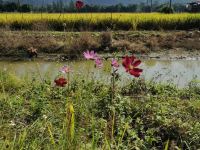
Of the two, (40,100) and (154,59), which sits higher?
(40,100)

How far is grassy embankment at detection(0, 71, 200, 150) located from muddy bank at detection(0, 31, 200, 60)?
6830 millimetres

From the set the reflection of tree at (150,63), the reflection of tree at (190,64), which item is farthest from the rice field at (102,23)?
the reflection of tree at (190,64)

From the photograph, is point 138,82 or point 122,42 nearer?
point 138,82

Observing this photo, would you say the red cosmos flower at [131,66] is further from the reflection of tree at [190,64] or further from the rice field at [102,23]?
the rice field at [102,23]

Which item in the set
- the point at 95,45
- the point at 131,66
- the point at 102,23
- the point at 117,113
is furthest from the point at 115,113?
the point at 102,23

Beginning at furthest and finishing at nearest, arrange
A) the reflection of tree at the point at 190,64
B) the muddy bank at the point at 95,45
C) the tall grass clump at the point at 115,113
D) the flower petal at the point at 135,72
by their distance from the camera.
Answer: the muddy bank at the point at 95,45 → the reflection of tree at the point at 190,64 → the tall grass clump at the point at 115,113 → the flower petal at the point at 135,72

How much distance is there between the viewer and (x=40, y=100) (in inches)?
219

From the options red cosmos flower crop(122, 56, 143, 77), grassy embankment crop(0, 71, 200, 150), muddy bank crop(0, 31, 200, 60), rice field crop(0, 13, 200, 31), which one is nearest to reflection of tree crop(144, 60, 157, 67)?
muddy bank crop(0, 31, 200, 60)

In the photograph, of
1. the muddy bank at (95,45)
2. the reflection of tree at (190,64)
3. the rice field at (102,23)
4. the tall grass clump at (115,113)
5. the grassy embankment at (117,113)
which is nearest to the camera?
the tall grass clump at (115,113)

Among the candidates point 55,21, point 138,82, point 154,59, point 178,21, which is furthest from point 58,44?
point 138,82

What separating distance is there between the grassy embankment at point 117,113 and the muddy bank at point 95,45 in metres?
6.83

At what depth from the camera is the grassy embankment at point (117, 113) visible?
4148mm

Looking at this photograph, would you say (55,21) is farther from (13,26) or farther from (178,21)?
(178,21)

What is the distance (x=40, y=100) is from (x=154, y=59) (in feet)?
27.4
